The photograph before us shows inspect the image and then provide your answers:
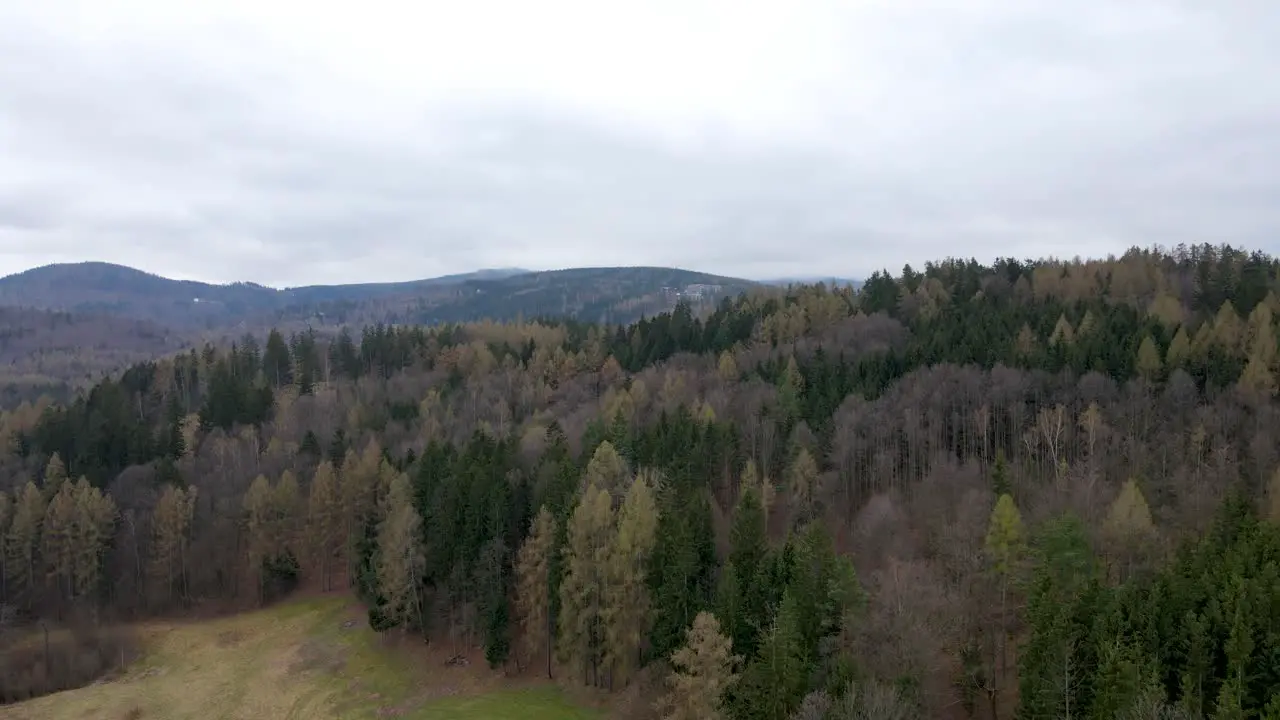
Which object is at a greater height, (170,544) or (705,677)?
(705,677)

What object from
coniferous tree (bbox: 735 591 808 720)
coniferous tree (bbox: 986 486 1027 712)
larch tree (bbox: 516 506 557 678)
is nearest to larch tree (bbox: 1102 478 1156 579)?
coniferous tree (bbox: 986 486 1027 712)

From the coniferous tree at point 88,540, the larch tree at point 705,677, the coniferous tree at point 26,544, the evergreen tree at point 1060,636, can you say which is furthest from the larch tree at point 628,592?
the coniferous tree at point 26,544

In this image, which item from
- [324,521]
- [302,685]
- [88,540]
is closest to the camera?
[302,685]

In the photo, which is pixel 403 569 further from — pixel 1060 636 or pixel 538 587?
pixel 1060 636

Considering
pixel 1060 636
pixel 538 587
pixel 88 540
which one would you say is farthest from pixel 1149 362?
pixel 88 540

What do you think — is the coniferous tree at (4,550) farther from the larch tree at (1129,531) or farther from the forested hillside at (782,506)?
the larch tree at (1129,531)
